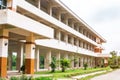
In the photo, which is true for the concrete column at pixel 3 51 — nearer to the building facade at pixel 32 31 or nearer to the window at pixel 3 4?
the building facade at pixel 32 31

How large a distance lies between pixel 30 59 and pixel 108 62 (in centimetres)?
5527

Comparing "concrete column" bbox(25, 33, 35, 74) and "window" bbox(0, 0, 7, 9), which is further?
"concrete column" bbox(25, 33, 35, 74)

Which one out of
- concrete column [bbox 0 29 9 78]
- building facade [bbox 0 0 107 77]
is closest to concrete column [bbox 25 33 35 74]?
building facade [bbox 0 0 107 77]

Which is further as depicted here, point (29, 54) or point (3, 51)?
point (29, 54)

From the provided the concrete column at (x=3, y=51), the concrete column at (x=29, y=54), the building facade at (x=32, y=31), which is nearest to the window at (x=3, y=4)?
the building facade at (x=32, y=31)

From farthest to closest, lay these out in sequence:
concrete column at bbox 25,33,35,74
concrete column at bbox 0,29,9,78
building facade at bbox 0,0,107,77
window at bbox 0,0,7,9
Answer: concrete column at bbox 25,33,35,74 → window at bbox 0,0,7,9 → concrete column at bbox 0,29,9,78 → building facade at bbox 0,0,107,77

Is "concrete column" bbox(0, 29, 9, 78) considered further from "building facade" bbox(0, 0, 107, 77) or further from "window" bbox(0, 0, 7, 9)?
"window" bbox(0, 0, 7, 9)

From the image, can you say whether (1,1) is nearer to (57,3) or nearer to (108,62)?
(57,3)

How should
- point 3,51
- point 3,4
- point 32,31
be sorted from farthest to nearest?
point 3,4, point 32,31, point 3,51

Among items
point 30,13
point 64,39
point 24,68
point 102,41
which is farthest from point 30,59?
point 102,41

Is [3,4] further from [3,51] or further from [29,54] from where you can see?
[29,54]

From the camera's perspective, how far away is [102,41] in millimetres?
81125

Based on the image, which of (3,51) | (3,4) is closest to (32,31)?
(3,51)

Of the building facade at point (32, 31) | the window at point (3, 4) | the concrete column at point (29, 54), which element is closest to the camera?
the building facade at point (32, 31)
